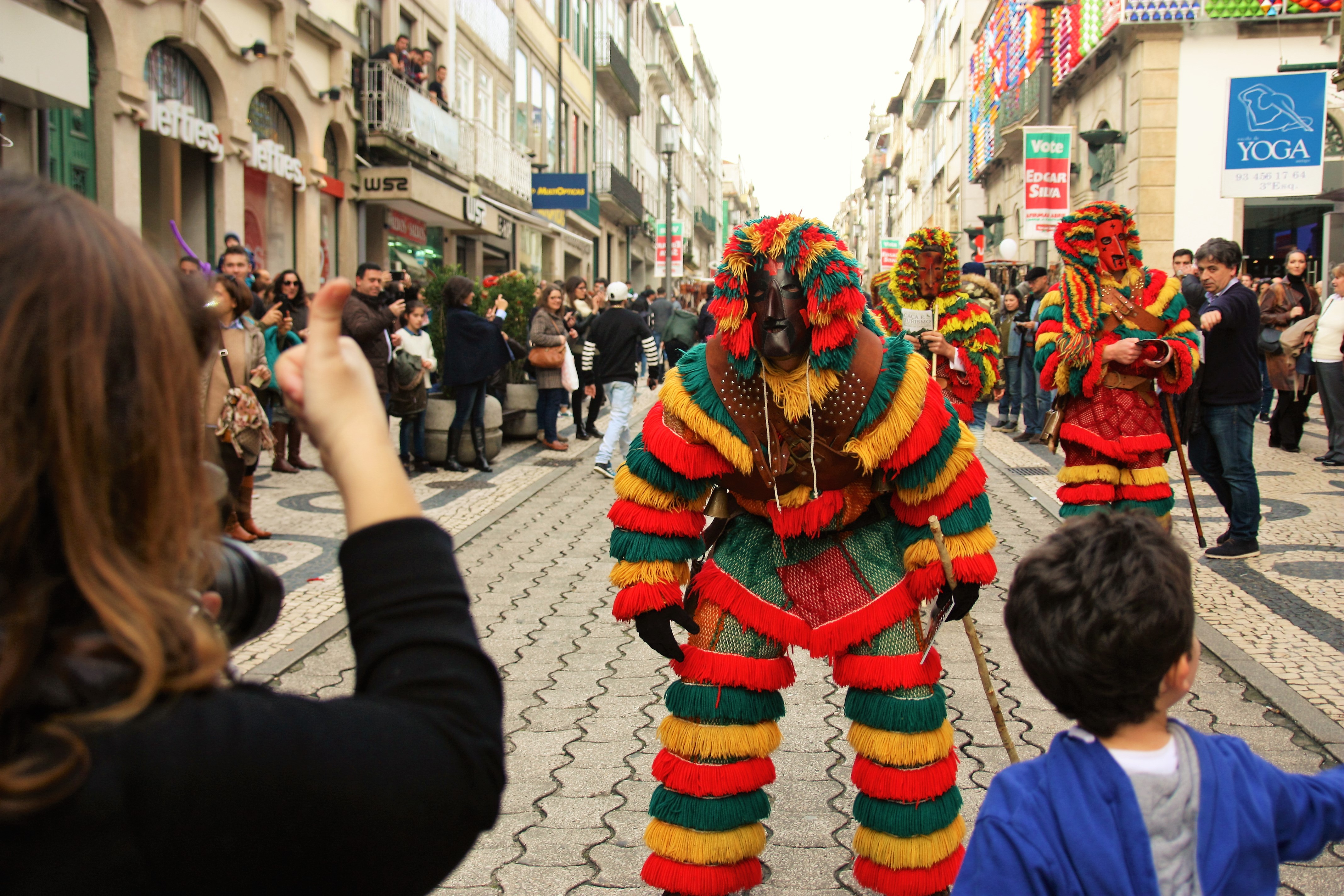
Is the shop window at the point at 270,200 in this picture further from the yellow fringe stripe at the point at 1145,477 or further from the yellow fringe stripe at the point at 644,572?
the yellow fringe stripe at the point at 644,572

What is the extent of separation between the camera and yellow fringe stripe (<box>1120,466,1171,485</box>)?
611cm

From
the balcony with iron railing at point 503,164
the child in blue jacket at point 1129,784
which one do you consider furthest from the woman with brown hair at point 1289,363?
the balcony with iron railing at point 503,164

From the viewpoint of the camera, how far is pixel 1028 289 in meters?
15.4

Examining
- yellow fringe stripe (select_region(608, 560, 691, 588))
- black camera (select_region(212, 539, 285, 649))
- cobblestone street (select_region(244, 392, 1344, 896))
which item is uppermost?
black camera (select_region(212, 539, 285, 649))

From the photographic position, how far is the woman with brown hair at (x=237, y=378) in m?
6.55

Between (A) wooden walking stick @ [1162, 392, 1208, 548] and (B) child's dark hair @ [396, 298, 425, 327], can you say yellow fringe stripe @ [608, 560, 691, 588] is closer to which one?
(A) wooden walking stick @ [1162, 392, 1208, 548]

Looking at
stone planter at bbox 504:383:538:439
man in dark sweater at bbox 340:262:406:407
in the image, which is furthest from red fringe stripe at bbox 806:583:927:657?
stone planter at bbox 504:383:538:439

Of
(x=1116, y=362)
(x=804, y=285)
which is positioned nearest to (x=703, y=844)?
(x=804, y=285)

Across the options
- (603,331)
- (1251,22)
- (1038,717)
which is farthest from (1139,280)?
(1251,22)

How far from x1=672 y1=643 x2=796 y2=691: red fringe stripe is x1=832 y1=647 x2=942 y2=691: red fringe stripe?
1.4 inches

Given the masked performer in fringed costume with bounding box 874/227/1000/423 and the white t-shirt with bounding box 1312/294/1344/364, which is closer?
the masked performer in fringed costume with bounding box 874/227/1000/423

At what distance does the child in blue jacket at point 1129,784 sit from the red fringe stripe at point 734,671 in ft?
4.17

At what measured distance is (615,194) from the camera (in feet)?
131

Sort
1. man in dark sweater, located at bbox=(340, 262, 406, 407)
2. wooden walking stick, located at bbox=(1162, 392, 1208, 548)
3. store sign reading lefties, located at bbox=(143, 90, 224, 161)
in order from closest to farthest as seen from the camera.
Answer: wooden walking stick, located at bbox=(1162, 392, 1208, 548) < man in dark sweater, located at bbox=(340, 262, 406, 407) < store sign reading lefties, located at bbox=(143, 90, 224, 161)
